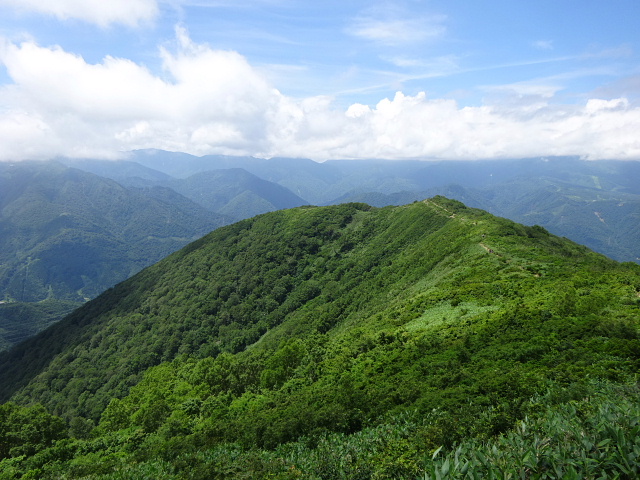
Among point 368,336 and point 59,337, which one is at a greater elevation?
point 368,336

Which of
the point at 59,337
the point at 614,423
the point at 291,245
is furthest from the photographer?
the point at 59,337

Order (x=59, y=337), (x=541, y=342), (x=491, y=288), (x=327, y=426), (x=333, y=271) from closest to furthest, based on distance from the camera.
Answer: (x=327, y=426), (x=541, y=342), (x=491, y=288), (x=333, y=271), (x=59, y=337)

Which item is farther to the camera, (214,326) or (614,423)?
(214,326)

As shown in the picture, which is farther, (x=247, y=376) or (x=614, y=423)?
(x=247, y=376)

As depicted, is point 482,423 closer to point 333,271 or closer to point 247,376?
point 247,376

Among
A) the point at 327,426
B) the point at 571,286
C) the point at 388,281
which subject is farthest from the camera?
the point at 388,281

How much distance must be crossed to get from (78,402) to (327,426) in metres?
121

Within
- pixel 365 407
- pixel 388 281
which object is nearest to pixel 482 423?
pixel 365 407

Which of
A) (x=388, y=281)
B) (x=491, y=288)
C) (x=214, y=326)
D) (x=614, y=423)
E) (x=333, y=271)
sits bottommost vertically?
(x=214, y=326)

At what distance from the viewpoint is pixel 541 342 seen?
87.8 feet

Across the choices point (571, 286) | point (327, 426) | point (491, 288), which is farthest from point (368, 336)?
point (571, 286)

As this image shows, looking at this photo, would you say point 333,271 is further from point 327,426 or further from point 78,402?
point 327,426

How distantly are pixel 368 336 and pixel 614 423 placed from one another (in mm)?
34695

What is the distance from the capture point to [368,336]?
4266 cm
